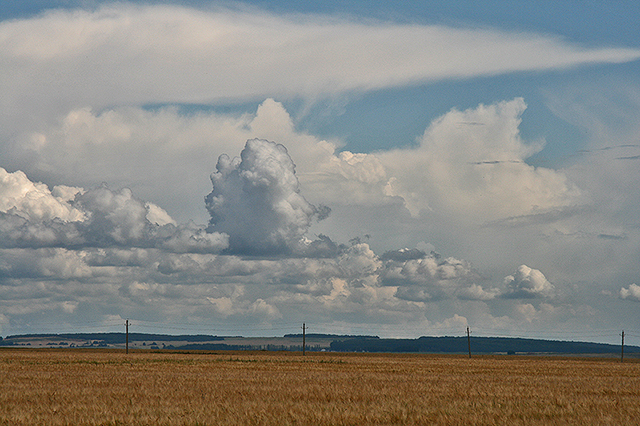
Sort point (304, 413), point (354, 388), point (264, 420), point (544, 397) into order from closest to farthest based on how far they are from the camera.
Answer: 1. point (264, 420)
2. point (304, 413)
3. point (544, 397)
4. point (354, 388)

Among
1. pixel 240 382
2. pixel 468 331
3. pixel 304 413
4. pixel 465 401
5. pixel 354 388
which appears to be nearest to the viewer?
pixel 304 413

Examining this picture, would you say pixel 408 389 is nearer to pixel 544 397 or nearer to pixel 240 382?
pixel 544 397

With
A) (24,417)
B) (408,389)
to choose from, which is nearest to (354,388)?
(408,389)

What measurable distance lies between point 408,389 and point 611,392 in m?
11.3

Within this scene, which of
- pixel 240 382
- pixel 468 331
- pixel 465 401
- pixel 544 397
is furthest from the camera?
pixel 468 331

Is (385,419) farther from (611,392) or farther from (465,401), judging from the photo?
(611,392)

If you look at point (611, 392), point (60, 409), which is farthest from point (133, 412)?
point (611, 392)

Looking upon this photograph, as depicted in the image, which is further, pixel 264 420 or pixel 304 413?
pixel 304 413

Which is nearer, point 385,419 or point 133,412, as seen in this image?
point 385,419

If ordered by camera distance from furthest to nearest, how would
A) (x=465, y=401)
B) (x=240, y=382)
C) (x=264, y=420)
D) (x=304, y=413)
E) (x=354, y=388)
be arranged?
1. (x=240, y=382)
2. (x=354, y=388)
3. (x=465, y=401)
4. (x=304, y=413)
5. (x=264, y=420)

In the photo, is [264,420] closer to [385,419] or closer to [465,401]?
[385,419]

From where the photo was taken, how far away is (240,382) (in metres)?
42.9

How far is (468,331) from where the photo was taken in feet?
516

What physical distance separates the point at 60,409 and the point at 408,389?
738 inches
